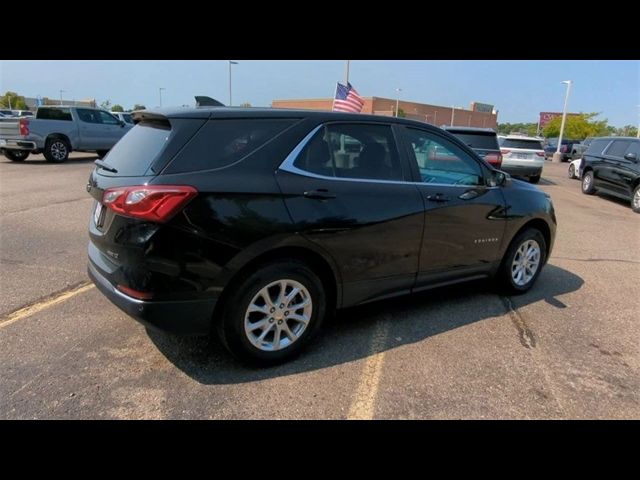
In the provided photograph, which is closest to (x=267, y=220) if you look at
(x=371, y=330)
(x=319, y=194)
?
(x=319, y=194)

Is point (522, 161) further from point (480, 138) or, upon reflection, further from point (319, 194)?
point (319, 194)

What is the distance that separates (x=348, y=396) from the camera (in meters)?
2.91

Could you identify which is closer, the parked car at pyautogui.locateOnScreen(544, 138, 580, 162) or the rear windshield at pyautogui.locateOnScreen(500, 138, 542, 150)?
the rear windshield at pyautogui.locateOnScreen(500, 138, 542, 150)

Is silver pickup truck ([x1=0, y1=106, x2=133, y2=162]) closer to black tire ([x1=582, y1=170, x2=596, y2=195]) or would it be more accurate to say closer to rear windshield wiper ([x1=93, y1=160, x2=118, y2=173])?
rear windshield wiper ([x1=93, y1=160, x2=118, y2=173])

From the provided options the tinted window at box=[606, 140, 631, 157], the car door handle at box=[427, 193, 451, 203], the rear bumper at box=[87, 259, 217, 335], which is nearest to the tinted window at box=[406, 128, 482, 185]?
the car door handle at box=[427, 193, 451, 203]

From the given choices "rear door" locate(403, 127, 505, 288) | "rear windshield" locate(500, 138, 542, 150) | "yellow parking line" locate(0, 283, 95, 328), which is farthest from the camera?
"rear windshield" locate(500, 138, 542, 150)

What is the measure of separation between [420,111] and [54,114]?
8134 cm

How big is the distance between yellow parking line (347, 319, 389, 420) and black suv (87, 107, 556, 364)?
34 centimetres

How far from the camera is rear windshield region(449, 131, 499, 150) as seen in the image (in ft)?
39.8

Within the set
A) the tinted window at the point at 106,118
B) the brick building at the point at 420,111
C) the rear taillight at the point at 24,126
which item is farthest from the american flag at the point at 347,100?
the brick building at the point at 420,111

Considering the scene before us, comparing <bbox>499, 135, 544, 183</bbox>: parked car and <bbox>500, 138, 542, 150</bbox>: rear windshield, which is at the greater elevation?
<bbox>500, 138, 542, 150</bbox>: rear windshield

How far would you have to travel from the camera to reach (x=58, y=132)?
15195mm
